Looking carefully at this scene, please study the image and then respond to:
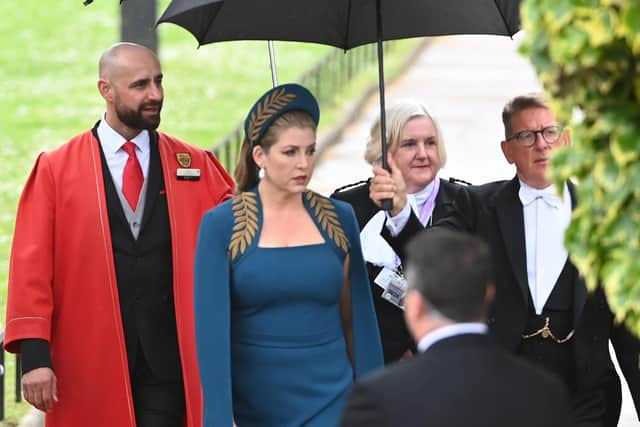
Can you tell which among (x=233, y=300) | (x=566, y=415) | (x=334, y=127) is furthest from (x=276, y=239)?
(x=334, y=127)

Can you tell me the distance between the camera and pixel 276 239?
5.64 m

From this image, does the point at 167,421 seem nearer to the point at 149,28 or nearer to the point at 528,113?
the point at 528,113

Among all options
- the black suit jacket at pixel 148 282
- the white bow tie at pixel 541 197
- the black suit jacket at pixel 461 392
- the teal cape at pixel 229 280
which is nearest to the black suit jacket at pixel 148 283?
the black suit jacket at pixel 148 282

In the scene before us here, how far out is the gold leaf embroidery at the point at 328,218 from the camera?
18.7 feet

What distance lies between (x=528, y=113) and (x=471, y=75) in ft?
57.9

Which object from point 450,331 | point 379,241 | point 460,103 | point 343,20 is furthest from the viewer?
point 460,103

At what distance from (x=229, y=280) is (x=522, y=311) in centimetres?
123

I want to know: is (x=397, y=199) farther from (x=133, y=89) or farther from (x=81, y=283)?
(x=81, y=283)

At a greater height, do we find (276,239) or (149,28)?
(149,28)

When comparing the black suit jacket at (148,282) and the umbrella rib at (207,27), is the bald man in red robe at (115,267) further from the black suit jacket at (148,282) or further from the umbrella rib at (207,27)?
the umbrella rib at (207,27)

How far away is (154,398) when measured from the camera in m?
6.61

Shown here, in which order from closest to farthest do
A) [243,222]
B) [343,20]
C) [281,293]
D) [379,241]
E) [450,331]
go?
[450,331] → [281,293] → [243,222] → [379,241] → [343,20]

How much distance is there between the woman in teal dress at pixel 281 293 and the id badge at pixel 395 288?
2.20 feet

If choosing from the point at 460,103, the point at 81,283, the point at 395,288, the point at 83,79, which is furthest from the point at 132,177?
the point at 83,79
